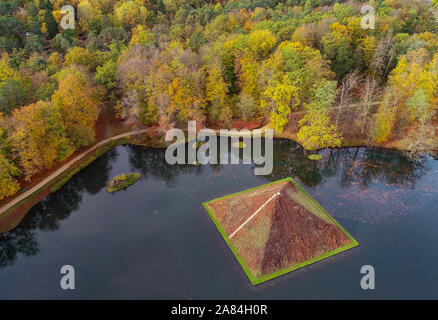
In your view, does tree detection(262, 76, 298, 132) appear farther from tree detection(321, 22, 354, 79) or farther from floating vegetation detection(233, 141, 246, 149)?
tree detection(321, 22, 354, 79)

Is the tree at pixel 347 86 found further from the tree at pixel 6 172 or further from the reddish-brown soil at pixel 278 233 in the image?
the tree at pixel 6 172

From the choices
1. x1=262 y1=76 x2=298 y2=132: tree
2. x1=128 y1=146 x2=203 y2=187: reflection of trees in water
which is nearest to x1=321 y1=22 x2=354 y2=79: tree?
x1=262 y1=76 x2=298 y2=132: tree

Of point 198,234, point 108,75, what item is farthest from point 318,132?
point 108,75

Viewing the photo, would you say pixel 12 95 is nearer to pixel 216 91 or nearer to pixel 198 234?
pixel 216 91
